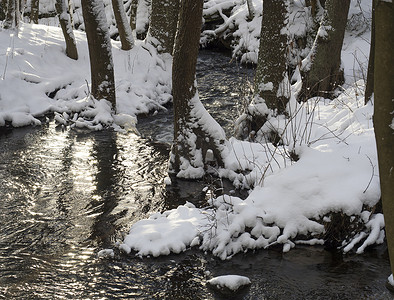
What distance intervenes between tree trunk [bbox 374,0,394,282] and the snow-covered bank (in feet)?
28.5

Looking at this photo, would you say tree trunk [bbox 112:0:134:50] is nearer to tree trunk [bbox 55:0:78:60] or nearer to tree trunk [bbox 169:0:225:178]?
tree trunk [bbox 55:0:78:60]

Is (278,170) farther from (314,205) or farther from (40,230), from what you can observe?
(40,230)

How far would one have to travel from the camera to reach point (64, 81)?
11.9 metres

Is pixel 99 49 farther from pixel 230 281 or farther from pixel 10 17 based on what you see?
pixel 230 281

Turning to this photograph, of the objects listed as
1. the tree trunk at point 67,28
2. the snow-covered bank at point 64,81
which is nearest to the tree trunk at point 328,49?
the snow-covered bank at point 64,81

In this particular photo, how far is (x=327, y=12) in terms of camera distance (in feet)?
35.8

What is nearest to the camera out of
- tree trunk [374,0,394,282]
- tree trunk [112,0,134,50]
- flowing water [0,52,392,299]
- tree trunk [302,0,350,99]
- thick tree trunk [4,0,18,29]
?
tree trunk [374,0,394,282]

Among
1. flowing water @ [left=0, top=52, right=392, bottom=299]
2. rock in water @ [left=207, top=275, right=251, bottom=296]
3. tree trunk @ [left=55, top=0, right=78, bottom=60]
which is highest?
tree trunk @ [left=55, top=0, right=78, bottom=60]

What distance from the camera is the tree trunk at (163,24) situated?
13.5 m

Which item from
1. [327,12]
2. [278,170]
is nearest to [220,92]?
[327,12]

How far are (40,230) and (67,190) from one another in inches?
50.9

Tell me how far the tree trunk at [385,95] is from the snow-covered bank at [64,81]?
28.5 feet

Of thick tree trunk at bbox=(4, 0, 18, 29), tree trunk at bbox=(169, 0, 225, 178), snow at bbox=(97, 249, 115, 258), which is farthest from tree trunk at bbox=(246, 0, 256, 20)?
snow at bbox=(97, 249, 115, 258)

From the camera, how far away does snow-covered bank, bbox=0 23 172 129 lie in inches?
421
